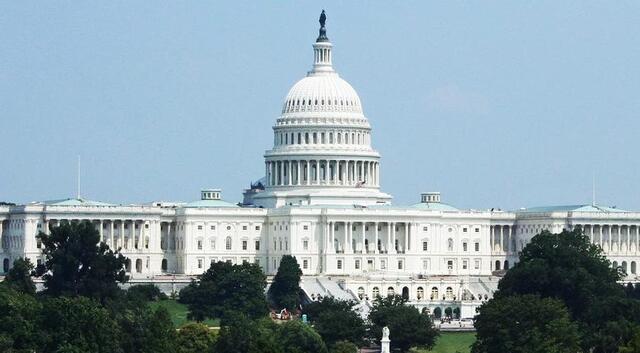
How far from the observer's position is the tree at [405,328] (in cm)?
17993

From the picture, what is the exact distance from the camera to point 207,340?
166625 mm

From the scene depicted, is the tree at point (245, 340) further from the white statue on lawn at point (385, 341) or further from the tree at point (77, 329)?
the white statue on lawn at point (385, 341)

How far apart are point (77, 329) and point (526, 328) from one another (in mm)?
25186

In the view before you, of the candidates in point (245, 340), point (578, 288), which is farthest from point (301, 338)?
point (578, 288)

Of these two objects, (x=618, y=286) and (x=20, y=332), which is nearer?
(x=20, y=332)

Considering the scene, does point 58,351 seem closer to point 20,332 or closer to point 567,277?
point 20,332

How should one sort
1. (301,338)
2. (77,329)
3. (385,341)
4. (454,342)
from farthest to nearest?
(454,342) < (301,338) < (385,341) < (77,329)

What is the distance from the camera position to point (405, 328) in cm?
18025

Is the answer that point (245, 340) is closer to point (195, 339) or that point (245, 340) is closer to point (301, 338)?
point (195, 339)

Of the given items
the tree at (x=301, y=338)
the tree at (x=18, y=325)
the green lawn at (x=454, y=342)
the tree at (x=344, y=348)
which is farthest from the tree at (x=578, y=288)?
the tree at (x=18, y=325)

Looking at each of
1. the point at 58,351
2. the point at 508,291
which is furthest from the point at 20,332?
the point at 508,291

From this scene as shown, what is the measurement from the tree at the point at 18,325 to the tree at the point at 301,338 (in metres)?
14.1

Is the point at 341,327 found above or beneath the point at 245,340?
above

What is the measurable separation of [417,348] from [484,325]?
44.9 feet
